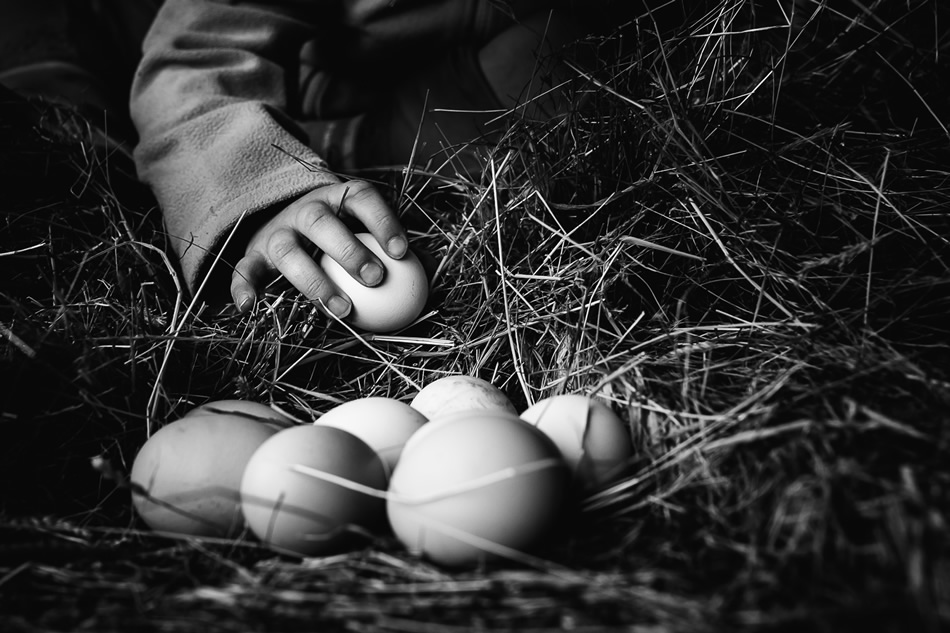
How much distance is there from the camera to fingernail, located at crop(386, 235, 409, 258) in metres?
1.09

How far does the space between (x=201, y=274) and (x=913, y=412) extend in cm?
106

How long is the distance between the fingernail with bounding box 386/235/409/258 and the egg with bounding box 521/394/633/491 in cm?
41

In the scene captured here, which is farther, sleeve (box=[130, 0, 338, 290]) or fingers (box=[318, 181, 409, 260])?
sleeve (box=[130, 0, 338, 290])

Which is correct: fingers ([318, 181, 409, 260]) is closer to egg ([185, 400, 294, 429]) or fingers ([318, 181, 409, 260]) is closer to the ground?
the ground

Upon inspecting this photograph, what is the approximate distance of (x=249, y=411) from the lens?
0.87 m

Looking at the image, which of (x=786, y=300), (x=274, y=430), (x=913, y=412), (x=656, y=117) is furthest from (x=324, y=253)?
(x=913, y=412)

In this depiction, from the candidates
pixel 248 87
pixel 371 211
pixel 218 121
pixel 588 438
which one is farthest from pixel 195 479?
pixel 248 87

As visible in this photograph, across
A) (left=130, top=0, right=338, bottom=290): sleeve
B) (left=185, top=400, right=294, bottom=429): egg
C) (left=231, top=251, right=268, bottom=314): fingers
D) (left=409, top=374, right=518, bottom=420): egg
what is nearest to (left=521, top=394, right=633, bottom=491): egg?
(left=409, top=374, right=518, bottom=420): egg

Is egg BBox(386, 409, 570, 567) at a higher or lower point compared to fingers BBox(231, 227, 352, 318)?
lower

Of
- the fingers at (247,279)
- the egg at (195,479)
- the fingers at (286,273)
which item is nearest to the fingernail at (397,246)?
the fingers at (286,273)

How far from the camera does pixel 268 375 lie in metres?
1.07

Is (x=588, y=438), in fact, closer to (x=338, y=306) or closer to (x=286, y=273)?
(x=338, y=306)

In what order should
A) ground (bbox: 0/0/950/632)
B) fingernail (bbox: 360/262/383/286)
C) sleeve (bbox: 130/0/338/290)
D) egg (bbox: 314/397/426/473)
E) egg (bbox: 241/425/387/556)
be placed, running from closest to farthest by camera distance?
ground (bbox: 0/0/950/632) < egg (bbox: 241/425/387/556) < egg (bbox: 314/397/426/473) < fingernail (bbox: 360/262/383/286) < sleeve (bbox: 130/0/338/290)

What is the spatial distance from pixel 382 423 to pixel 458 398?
0.37 ft
